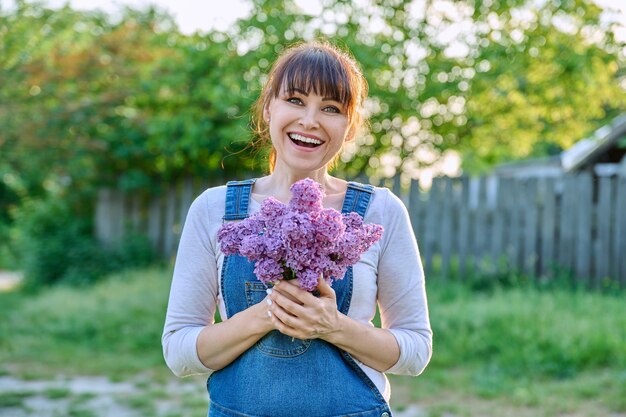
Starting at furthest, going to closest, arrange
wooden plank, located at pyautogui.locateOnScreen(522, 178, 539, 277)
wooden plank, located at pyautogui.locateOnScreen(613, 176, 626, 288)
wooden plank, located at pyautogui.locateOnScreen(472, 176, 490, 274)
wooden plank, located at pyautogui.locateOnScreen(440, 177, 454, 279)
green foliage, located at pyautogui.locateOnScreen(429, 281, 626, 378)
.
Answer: wooden plank, located at pyautogui.locateOnScreen(440, 177, 454, 279)
wooden plank, located at pyautogui.locateOnScreen(472, 176, 490, 274)
wooden plank, located at pyautogui.locateOnScreen(522, 178, 539, 277)
wooden plank, located at pyautogui.locateOnScreen(613, 176, 626, 288)
green foliage, located at pyautogui.locateOnScreen(429, 281, 626, 378)

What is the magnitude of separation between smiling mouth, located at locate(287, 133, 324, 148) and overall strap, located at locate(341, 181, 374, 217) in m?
0.15

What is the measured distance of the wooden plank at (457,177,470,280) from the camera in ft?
33.4

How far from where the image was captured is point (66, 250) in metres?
12.0

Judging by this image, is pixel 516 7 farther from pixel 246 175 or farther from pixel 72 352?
pixel 72 352

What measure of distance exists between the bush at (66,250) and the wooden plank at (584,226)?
6.14 m

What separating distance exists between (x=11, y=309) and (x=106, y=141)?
2.89 meters

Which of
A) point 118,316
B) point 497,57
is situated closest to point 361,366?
point 118,316

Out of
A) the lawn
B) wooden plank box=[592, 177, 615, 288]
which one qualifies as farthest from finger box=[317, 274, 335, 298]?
wooden plank box=[592, 177, 615, 288]

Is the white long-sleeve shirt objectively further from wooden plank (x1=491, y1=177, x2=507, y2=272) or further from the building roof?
the building roof

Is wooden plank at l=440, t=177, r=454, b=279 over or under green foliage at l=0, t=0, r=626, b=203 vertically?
under

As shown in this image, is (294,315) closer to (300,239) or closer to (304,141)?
(300,239)

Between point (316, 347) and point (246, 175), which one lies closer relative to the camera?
point (316, 347)

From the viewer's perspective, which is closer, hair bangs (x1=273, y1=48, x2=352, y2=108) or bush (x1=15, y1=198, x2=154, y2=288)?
hair bangs (x1=273, y1=48, x2=352, y2=108)

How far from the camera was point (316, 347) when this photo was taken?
1.89 meters
